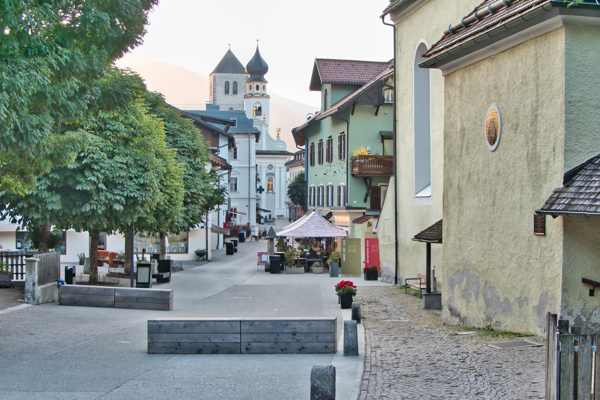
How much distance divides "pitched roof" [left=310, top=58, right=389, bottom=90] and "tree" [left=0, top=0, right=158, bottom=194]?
31633mm

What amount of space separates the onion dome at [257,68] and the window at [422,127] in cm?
10595

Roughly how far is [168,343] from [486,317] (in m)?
6.20

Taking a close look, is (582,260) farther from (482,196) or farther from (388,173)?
(388,173)

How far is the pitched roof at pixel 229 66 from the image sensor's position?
447ft

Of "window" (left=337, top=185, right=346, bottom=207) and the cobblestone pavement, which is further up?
"window" (left=337, top=185, right=346, bottom=207)

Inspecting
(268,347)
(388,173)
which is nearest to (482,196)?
(268,347)

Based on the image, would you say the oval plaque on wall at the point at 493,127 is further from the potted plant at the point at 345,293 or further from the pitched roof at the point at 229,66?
the pitched roof at the point at 229,66

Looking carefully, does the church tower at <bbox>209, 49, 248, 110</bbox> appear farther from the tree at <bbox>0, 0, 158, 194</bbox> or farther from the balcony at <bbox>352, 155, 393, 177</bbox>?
the tree at <bbox>0, 0, 158, 194</bbox>

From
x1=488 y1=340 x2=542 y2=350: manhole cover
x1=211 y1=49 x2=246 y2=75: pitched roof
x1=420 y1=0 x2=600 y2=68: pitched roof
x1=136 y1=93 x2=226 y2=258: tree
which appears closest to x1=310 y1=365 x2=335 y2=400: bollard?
x1=488 y1=340 x2=542 y2=350: manhole cover

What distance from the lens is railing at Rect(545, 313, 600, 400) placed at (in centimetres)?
633

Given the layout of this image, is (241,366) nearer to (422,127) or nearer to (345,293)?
(345,293)

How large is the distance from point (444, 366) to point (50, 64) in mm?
8120

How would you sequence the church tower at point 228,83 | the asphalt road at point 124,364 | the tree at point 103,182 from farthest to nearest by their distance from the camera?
the church tower at point 228,83, the tree at point 103,182, the asphalt road at point 124,364

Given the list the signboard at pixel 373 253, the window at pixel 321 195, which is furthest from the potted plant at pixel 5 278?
the window at pixel 321 195
